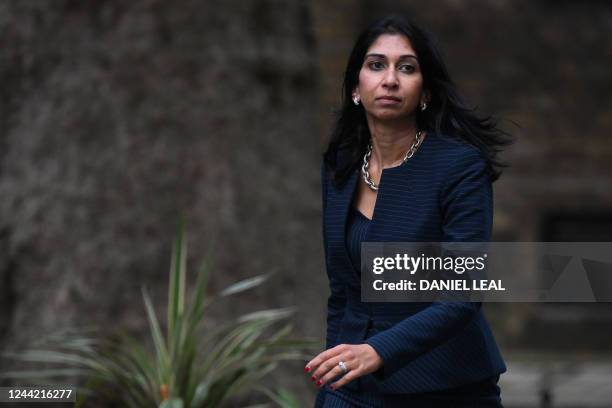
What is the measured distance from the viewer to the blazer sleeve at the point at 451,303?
2.93 m

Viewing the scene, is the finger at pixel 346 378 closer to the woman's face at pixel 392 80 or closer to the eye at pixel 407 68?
the woman's face at pixel 392 80

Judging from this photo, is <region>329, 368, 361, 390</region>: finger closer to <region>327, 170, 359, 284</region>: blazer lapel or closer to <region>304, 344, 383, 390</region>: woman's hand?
<region>304, 344, 383, 390</region>: woman's hand

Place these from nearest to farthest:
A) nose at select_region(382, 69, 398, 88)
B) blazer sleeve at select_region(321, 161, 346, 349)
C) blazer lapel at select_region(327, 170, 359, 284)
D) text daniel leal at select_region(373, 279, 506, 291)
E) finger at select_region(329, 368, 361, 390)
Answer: finger at select_region(329, 368, 361, 390) → text daniel leal at select_region(373, 279, 506, 291) → nose at select_region(382, 69, 398, 88) → blazer lapel at select_region(327, 170, 359, 284) → blazer sleeve at select_region(321, 161, 346, 349)

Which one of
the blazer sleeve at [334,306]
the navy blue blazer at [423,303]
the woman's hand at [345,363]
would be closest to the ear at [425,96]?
the navy blue blazer at [423,303]

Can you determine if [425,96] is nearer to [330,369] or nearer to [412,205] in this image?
[412,205]

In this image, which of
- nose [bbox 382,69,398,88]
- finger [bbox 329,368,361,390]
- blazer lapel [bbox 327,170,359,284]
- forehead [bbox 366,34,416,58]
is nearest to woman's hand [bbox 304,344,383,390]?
finger [bbox 329,368,361,390]

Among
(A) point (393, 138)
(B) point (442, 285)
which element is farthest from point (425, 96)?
(B) point (442, 285)

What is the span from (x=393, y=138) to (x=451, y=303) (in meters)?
0.53

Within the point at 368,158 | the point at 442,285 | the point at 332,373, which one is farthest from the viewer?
the point at 368,158

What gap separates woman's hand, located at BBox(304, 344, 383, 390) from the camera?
112 inches

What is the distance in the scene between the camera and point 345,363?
9.41 feet

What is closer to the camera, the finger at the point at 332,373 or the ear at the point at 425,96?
the finger at the point at 332,373

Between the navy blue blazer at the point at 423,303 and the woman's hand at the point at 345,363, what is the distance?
3cm

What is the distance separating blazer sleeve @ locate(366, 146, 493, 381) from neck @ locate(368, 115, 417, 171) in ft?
0.65
